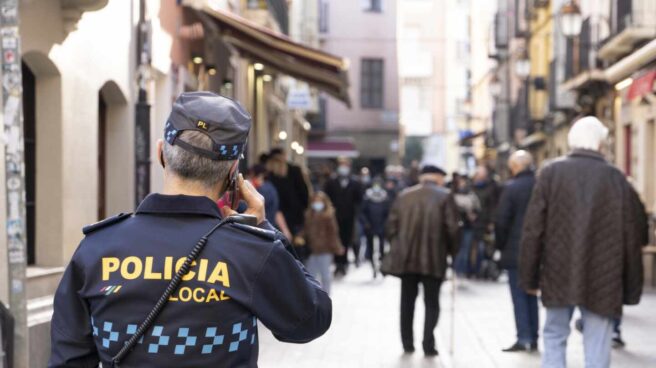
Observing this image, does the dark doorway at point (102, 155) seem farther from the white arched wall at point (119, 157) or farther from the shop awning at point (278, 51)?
the shop awning at point (278, 51)

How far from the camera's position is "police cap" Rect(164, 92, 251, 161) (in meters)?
3.11

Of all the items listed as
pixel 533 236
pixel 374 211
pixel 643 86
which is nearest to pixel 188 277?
pixel 533 236

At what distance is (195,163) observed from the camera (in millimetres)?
3107

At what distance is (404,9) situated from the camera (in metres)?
73.3

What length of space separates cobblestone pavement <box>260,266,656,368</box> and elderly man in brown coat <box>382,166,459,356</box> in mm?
245

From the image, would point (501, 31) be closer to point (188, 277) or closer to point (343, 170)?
point (343, 170)

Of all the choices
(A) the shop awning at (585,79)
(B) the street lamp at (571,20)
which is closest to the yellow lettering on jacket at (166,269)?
(B) the street lamp at (571,20)

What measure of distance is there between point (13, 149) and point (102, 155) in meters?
6.15

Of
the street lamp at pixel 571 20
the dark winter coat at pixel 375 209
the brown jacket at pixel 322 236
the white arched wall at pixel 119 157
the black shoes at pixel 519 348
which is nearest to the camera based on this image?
the black shoes at pixel 519 348

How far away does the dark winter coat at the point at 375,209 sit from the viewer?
22938 mm

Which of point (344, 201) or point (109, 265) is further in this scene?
point (344, 201)

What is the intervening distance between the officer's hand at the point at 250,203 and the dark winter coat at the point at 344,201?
60.5ft

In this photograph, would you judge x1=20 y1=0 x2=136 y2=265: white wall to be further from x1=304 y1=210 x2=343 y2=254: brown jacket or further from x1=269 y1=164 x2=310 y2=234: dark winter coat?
x1=304 y1=210 x2=343 y2=254: brown jacket

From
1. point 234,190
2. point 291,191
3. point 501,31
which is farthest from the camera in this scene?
point 501,31
